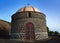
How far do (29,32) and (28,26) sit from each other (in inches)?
47.3

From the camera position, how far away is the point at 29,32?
21.8 meters

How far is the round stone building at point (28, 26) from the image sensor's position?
Answer: 21828mm

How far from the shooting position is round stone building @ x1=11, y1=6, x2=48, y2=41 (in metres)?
21.8

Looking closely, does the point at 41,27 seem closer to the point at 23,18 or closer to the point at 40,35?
the point at 40,35

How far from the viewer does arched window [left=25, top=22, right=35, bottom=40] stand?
71.2 ft

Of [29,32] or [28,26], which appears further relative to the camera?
[28,26]

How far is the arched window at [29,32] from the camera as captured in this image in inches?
854

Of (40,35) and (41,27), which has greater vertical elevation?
(41,27)

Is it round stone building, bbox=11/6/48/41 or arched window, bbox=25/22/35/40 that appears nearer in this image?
arched window, bbox=25/22/35/40

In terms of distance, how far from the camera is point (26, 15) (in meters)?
22.5

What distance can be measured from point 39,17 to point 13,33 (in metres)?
6.30

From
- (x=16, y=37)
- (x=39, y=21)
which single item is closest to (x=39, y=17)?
(x=39, y=21)

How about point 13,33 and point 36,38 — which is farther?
point 13,33

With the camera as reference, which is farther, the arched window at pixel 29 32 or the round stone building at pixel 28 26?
the round stone building at pixel 28 26
